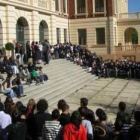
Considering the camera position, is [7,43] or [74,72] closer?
[7,43]

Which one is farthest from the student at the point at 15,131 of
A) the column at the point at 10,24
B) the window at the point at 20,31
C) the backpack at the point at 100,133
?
the window at the point at 20,31

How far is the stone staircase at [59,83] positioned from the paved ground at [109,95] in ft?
1.70

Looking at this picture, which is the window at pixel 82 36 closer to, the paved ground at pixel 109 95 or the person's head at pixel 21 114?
the paved ground at pixel 109 95

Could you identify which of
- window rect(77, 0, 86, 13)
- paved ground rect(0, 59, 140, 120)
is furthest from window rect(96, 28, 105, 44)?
paved ground rect(0, 59, 140, 120)

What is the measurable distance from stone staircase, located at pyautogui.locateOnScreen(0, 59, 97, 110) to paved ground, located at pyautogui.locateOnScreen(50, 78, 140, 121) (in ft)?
1.70

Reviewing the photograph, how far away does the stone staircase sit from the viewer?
17.5 m

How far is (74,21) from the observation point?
37562 mm

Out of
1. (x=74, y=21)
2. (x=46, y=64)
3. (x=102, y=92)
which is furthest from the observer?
(x=74, y=21)

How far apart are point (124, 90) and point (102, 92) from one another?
174cm

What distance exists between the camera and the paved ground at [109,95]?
1714cm

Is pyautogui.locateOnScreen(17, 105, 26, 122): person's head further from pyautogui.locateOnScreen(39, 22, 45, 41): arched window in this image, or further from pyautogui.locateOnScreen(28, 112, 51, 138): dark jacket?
pyautogui.locateOnScreen(39, 22, 45, 41): arched window

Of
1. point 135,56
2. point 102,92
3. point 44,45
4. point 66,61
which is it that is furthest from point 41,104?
point 135,56

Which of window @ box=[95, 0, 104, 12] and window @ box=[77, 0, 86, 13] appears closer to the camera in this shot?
window @ box=[95, 0, 104, 12]

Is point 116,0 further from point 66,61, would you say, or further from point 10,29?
point 10,29
